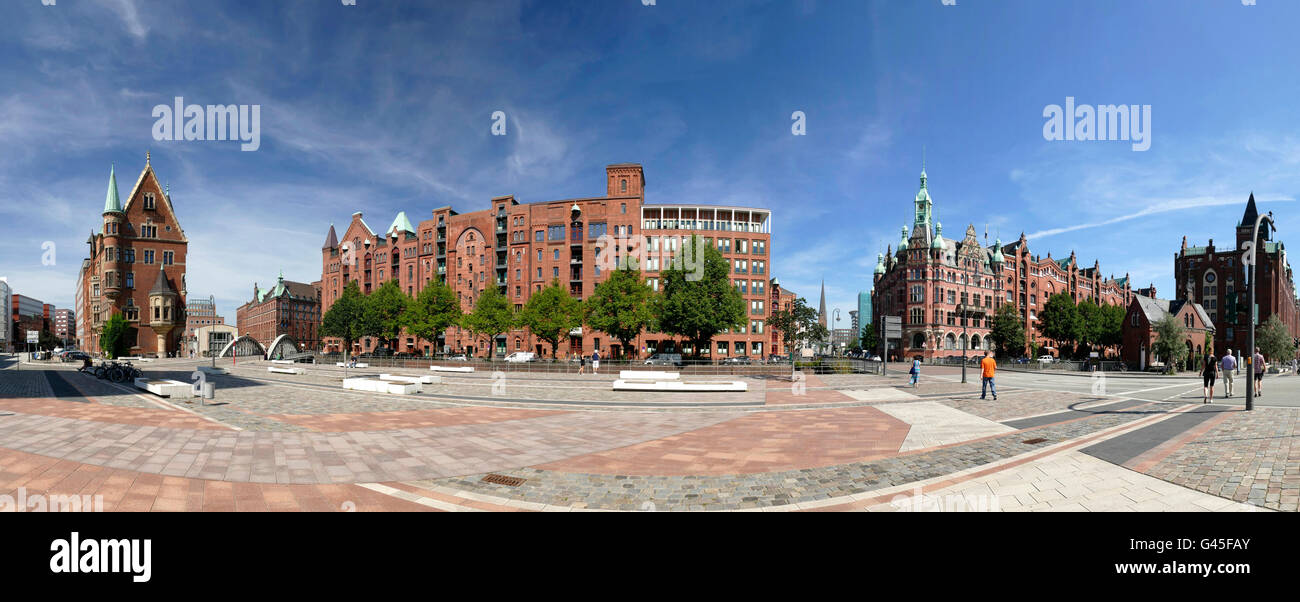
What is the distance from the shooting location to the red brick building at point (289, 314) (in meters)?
117

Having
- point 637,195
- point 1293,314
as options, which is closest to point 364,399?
point 637,195

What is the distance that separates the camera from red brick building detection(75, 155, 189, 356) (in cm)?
6756

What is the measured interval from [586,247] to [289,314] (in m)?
101

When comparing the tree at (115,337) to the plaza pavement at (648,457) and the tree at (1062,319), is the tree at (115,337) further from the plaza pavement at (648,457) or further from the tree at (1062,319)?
the tree at (1062,319)

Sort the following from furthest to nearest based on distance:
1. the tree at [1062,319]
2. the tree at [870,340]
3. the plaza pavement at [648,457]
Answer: the tree at [870,340]
the tree at [1062,319]
the plaza pavement at [648,457]

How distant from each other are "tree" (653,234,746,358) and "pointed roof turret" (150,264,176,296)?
78274 mm

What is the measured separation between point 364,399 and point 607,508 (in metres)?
14.5

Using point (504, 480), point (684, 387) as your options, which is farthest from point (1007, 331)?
point (504, 480)

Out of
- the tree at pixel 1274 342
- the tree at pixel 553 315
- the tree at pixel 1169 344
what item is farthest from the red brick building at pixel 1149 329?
the tree at pixel 553 315

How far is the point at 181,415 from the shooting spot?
463 inches

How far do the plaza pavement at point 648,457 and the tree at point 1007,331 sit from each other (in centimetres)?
5945

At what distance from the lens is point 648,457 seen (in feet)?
25.9
